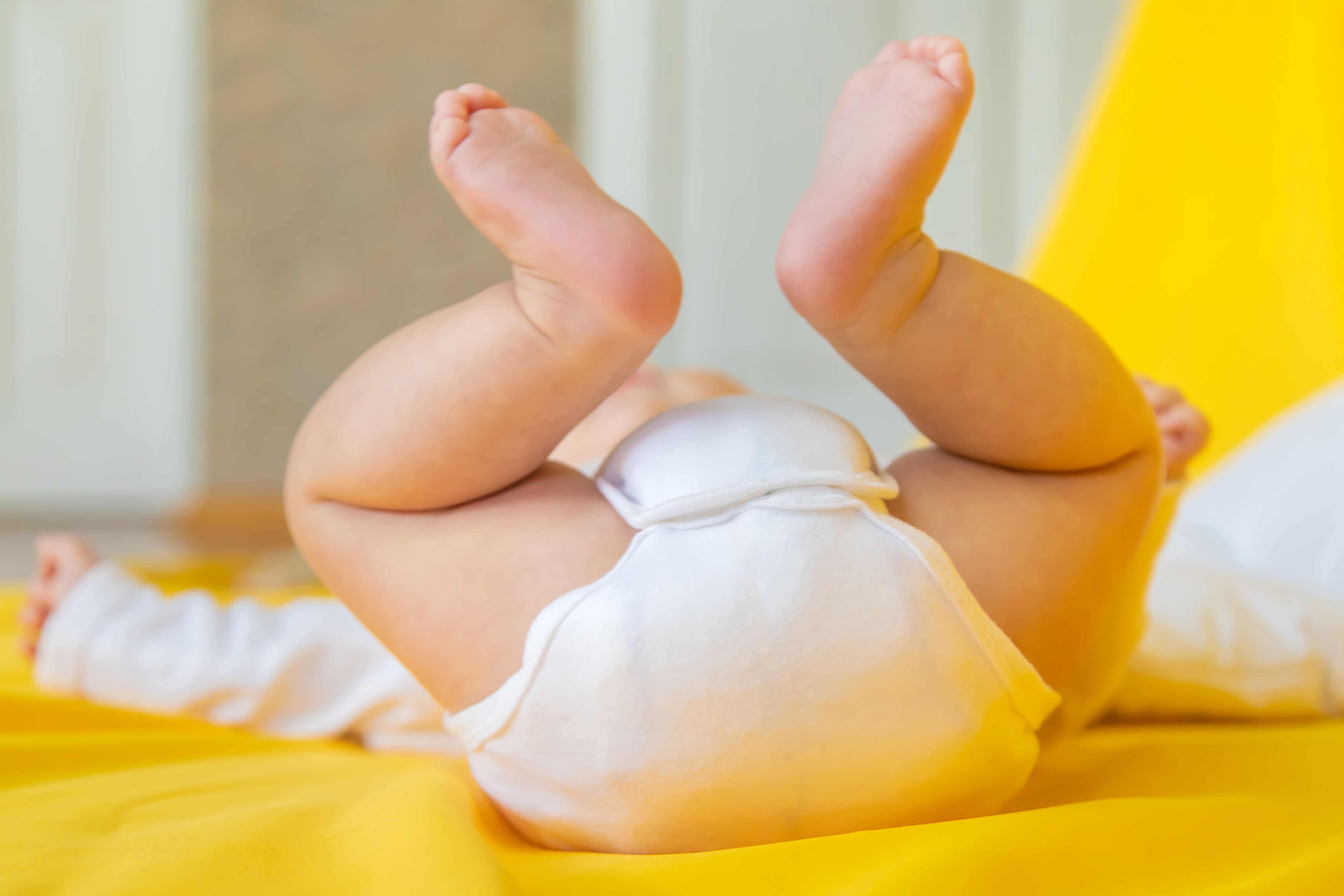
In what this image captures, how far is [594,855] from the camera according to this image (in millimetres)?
420

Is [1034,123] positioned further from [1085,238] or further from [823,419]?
[823,419]

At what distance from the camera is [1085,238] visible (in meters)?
1.43

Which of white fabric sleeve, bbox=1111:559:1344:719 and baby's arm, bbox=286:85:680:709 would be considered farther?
white fabric sleeve, bbox=1111:559:1344:719

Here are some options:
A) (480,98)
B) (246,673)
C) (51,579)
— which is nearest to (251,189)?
(51,579)

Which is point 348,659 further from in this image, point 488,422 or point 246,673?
point 488,422

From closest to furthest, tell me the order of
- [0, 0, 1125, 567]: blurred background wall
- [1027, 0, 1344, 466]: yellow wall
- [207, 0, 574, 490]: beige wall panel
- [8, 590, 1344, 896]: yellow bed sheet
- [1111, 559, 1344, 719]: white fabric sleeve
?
[8, 590, 1344, 896]: yellow bed sheet < [1111, 559, 1344, 719]: white fabric sleeve < [1027, 0, 1344, 466]: yellow wall < [0, 0, 1125, 567]: blurred background wall < [207, 0, 574, 490]: beige wall panel

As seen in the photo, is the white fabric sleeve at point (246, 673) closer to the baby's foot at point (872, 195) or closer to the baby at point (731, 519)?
the baby at point (731, 519)

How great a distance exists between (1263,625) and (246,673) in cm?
62

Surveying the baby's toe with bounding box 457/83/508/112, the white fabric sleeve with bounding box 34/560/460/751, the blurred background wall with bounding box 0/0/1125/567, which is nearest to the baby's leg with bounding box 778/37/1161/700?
the baby's toe with bounding box 457/83/508/112

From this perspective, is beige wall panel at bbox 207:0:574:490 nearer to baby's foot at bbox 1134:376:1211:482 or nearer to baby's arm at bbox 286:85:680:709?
baby's foot at bbox 1134:376:1211:482

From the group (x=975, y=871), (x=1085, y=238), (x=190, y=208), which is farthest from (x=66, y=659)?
(x=190, y=208)

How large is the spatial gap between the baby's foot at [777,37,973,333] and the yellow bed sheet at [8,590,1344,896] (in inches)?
7.5

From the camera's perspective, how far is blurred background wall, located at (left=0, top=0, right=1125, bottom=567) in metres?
2.50

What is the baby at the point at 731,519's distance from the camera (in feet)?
1.27
